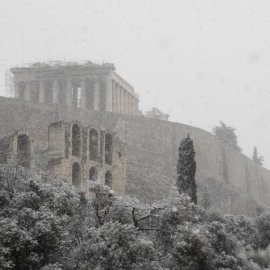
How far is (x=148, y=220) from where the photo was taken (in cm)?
2064

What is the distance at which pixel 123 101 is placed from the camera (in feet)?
193

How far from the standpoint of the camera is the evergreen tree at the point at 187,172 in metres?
29.2

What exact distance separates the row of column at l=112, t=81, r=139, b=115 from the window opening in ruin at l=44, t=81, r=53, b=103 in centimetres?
577

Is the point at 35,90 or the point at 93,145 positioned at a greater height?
the point at 35,90

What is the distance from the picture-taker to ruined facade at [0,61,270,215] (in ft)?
94.5

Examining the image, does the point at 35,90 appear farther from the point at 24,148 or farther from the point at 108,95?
the point at 24,148

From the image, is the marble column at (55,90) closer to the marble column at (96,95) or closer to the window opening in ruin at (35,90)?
the window opening in ruin at (35,90)

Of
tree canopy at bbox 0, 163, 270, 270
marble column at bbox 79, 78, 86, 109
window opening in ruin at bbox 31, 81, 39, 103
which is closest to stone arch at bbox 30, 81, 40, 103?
window opening in ruin at bbox 31, 81, 39, 103

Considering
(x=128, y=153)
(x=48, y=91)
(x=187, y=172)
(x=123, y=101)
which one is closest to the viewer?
(x=187, y=172)

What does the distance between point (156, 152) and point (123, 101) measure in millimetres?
10712

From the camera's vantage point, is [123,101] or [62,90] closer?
[62,90]

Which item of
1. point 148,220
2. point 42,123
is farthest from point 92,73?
point 148,220

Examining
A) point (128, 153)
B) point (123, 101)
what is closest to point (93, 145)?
point (128, 153)

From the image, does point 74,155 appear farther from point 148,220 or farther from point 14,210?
point 14,210
